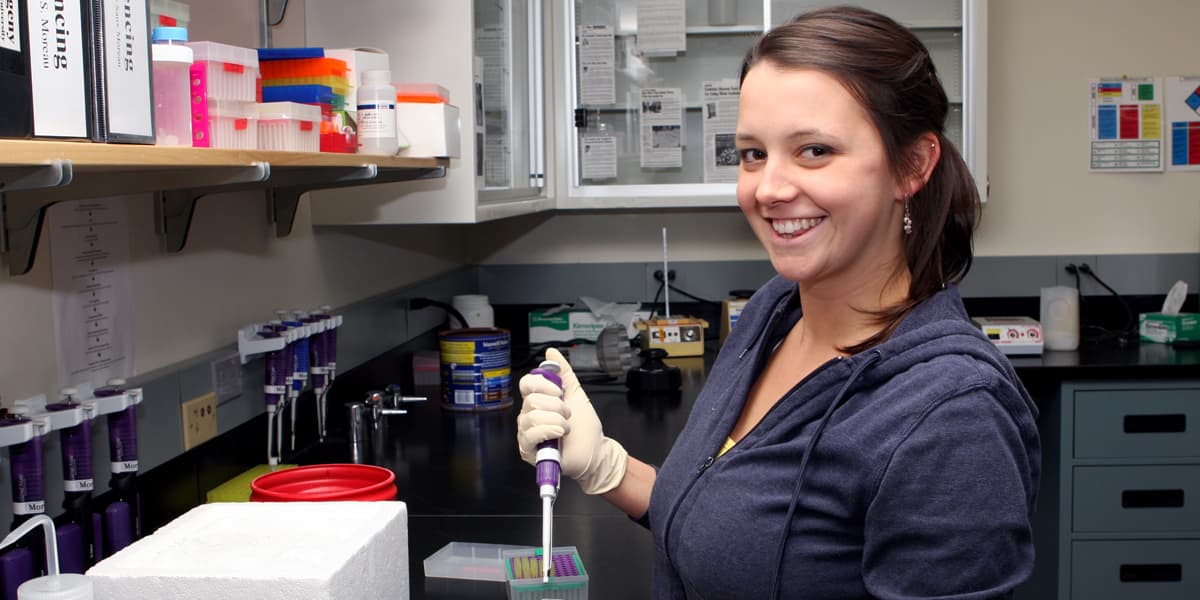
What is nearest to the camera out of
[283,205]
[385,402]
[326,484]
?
[326,484]

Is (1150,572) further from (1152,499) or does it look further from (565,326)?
(565,326)

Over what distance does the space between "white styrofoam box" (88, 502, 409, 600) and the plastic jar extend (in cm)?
39

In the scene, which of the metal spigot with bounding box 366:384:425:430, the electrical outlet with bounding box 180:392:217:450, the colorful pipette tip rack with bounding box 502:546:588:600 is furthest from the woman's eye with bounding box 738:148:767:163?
the metal spigot with bounding box 366:384:425:430

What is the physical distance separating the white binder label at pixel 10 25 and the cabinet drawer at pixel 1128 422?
2774mm

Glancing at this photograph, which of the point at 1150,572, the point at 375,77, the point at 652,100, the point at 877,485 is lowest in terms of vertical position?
the point at 1150,572

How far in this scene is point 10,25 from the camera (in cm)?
91

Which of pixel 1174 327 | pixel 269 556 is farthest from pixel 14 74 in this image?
pixel 1174 327

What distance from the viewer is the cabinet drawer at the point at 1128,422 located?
3025mm

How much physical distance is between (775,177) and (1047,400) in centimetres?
218

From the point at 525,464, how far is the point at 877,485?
3.92 feet

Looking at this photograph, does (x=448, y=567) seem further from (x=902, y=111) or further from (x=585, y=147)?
(x=585, y=147)

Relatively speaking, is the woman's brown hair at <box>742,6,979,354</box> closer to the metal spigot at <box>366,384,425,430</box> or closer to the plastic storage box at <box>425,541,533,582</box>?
the plastic storage box at <box>425,541,533,582</box>

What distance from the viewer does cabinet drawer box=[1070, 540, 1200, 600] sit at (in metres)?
3.02

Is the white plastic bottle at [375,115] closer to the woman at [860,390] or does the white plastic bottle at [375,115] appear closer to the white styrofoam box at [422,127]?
the white styrofoam box at [422,127]
